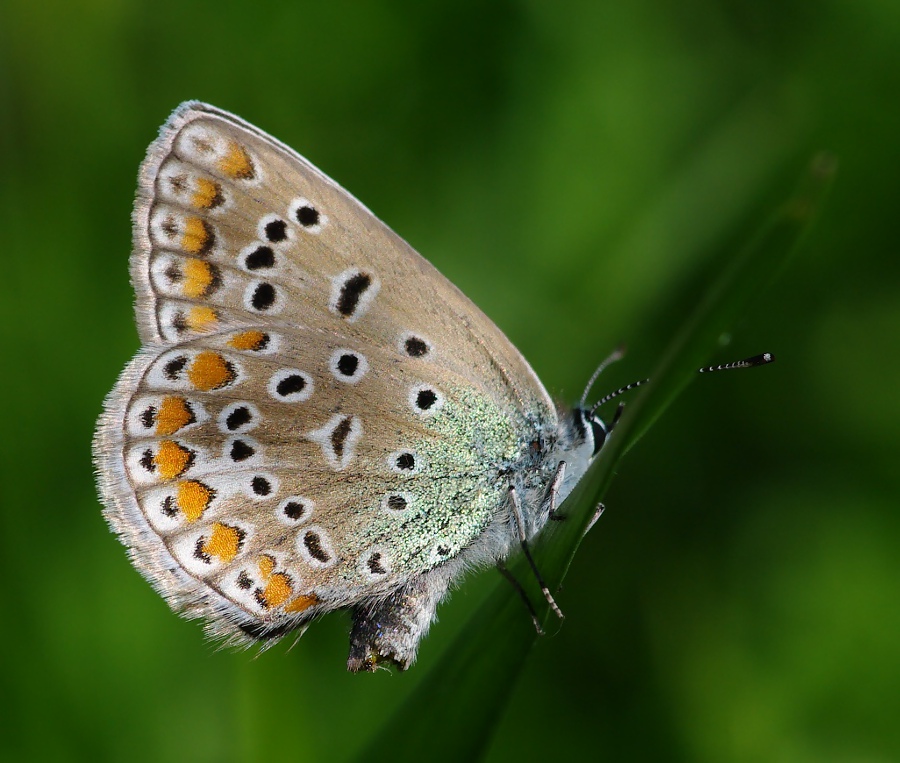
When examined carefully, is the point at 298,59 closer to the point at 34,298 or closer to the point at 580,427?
the point at 34,298

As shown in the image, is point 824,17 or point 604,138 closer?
point 824,17

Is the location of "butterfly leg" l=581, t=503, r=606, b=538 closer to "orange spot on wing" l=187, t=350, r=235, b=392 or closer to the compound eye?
the compound eye

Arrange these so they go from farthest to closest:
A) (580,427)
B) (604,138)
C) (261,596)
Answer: (604,138) < (580,427) < (261,596)

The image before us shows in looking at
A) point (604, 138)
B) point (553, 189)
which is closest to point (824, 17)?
point (604, 138)

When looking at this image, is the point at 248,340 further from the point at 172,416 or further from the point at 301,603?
the point at 301,603

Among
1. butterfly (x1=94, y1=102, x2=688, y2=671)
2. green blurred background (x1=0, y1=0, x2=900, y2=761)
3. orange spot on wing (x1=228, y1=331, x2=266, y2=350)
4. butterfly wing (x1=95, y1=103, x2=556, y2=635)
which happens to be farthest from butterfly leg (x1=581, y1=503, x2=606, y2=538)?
orange spot on wing (x1=228, y1=331, x2=266, y2=350)

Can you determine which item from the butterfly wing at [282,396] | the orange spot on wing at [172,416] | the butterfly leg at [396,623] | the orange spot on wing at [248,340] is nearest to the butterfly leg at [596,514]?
the butterfly wing at [282,396]

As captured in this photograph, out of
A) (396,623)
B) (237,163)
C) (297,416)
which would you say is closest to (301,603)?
(396,623)
